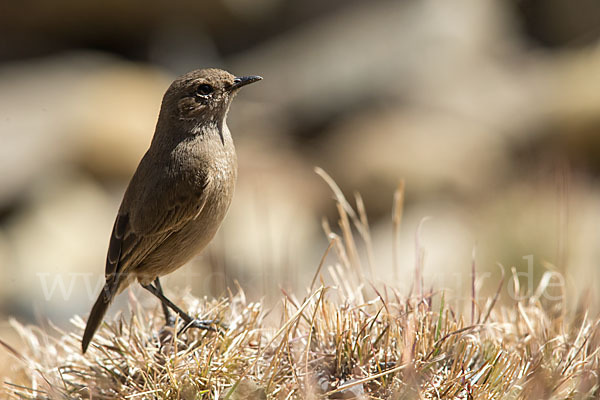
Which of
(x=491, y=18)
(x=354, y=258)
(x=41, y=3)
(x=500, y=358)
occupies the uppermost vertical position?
(x=41, y=3)

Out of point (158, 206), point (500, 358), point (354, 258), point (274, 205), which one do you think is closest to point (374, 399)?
point (500, 358)

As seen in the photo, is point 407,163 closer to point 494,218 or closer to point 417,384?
point 494,218

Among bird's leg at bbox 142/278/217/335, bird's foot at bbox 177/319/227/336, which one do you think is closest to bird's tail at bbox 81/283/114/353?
bird's leg at bbox 142/278/217/335

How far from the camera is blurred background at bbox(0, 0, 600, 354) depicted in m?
11.0

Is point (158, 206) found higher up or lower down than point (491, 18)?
lower down

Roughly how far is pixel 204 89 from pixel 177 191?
667 millimetres

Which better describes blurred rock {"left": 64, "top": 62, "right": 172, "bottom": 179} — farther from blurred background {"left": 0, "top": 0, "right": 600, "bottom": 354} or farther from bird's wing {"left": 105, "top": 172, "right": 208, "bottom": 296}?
bird's wing {"left": 105, "top": 172, "right": 208, "bottom": 296}

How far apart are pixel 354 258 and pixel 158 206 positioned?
1.17 m

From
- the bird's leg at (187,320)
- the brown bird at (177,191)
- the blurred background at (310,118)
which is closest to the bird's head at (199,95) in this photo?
the brown bird at (177,191)

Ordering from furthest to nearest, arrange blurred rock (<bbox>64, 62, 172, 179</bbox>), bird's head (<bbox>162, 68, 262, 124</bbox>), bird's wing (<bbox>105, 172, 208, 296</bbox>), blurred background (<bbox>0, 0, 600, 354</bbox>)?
blurred rock (<bbox>64, 62, 172, 179</bbox>) < blurred background (<bbox>0, 0, 600, 354</bbox>) < bird's head (<bbox>162, 68, 262, 124</bbox>) < bird's wing (<bbox>105, 172, 208, 296</bbox>)

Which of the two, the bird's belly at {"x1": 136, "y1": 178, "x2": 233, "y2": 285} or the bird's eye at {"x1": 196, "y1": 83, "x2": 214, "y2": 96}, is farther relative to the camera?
the bird's eye at {"x1": 196, "y1": 83, "x2": 214, "y2": 96}

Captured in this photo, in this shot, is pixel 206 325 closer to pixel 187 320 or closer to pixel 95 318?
pixel 187 320

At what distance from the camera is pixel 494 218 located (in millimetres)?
8320

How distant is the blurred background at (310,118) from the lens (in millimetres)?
10953
